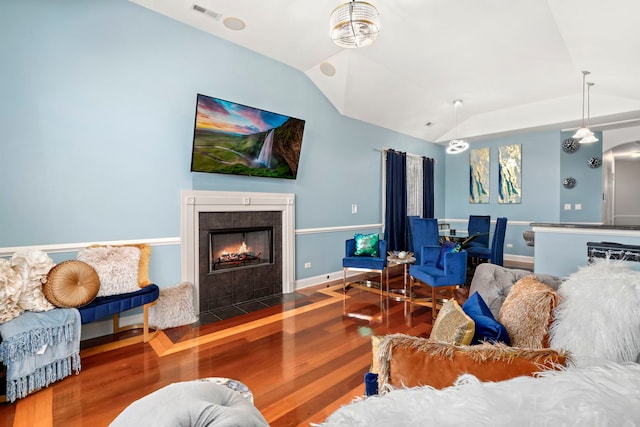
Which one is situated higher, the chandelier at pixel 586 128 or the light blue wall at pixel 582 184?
the chandelier at pixel 586 128

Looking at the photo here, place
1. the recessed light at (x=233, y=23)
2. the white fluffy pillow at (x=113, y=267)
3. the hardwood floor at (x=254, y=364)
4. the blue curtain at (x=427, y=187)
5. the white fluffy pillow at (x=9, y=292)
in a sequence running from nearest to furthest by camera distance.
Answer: the hardwood floor at (x=254, y=364) < the white fluffy pillow at (x=9, y=292) < the white fluffy pillow at (x=113, y=267) < the recessed light at (x=233, y=23) < the blue curtain at (x=427, y=187)

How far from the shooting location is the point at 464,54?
4078mm

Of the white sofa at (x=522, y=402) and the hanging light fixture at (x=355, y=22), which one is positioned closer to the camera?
the white sofa at (x=522, y=402)

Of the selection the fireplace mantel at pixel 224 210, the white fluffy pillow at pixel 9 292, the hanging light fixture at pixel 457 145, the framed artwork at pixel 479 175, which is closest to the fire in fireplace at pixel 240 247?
the fireplace mantel at pixel 224 210

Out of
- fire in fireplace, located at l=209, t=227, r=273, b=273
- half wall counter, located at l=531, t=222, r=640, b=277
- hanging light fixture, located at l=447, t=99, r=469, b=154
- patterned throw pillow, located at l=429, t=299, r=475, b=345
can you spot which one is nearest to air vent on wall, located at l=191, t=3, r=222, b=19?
fire in fireplace, located at l=209, t=227, r=273, b=273

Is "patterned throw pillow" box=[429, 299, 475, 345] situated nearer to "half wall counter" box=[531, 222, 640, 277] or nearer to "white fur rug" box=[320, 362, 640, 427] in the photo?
"white fur rug" box=[320, 362, 640, 427]

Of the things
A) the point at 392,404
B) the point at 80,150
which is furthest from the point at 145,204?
the point at 392,404

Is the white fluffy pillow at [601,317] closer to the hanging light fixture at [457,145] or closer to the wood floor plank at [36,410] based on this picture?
the wood floor plank at [36,410]

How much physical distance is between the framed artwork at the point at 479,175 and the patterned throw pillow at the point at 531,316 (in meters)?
6.28

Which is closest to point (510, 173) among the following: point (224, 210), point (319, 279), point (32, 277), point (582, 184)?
point (582, 184)

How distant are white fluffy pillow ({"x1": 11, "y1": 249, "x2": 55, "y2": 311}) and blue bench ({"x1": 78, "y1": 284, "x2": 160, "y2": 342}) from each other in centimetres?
24

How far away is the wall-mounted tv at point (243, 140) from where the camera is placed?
3490 mm

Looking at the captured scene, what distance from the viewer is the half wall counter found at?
269cm

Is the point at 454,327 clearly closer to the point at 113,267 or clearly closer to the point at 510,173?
→ the point at 113,267
